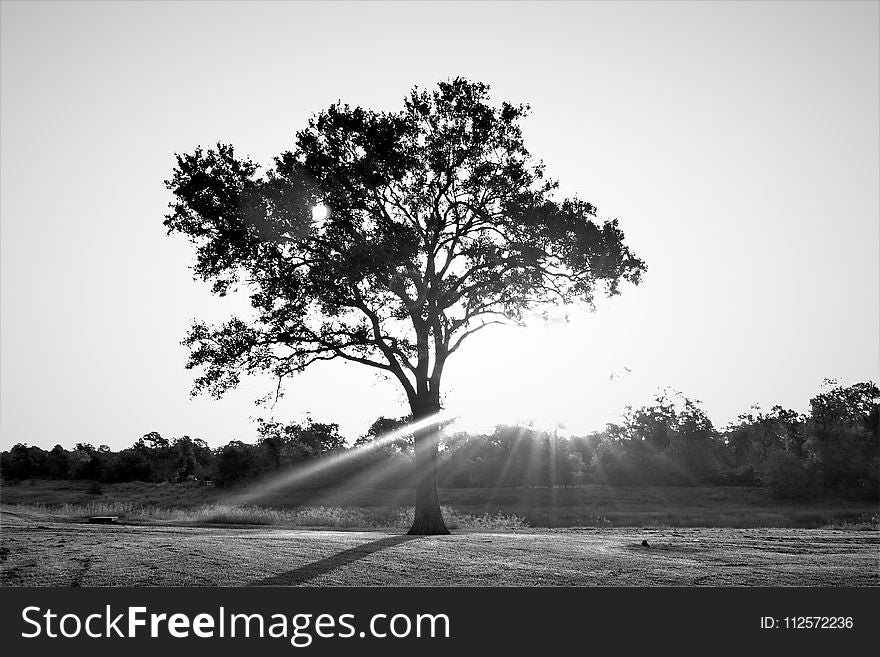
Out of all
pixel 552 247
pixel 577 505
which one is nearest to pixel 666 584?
pixel 552 247

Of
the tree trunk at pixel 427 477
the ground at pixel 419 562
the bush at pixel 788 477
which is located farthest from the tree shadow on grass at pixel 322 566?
the bush at pixel 788 477

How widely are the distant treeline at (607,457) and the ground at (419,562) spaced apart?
47734 millimetres

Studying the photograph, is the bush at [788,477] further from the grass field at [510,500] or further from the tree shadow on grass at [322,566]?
the tree shadow on grass at [322,566]

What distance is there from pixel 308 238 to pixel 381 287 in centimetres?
340

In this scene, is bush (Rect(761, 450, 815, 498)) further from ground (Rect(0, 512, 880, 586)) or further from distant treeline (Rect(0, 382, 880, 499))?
ground (Rect(0, 512, 880, 586))

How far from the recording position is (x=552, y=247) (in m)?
23.8

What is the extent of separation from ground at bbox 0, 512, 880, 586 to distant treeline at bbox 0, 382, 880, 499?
47.7 metres

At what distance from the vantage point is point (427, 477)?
24047 mm

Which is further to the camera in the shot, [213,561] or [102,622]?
[213,561]

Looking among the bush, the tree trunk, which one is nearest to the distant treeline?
the bush

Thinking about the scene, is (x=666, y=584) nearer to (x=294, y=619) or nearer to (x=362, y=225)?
(x=294, y=619)

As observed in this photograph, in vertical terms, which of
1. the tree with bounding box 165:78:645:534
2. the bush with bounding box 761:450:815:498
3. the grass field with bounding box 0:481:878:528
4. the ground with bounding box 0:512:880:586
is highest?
the tree with bounding box 165:78:645:534

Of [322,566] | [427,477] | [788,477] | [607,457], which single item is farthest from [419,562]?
[607,457]

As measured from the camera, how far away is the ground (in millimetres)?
11039
